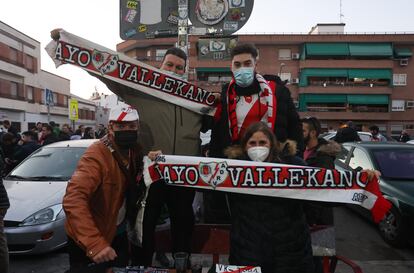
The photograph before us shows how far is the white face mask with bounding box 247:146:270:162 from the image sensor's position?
2.97m

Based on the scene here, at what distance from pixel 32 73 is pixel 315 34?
3330 centimetres

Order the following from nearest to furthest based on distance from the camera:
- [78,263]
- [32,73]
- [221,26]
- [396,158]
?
[78,263] → [221,26] → [396,158] → [32,73]

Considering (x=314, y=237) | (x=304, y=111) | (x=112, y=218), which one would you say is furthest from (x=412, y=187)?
(x=304, y=111)

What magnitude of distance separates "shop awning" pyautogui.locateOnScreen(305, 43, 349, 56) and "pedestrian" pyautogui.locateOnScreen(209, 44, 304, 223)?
44745 millimetres

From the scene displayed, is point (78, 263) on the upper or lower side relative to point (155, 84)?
lower

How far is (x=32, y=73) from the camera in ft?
151

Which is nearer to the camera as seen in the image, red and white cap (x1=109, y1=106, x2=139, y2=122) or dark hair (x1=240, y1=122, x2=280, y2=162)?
red and white cap (x1=109, y1=106, x2=139, y2=122)

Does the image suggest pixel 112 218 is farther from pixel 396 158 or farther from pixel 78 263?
pixel 396 158

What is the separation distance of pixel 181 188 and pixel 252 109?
893 millimetres

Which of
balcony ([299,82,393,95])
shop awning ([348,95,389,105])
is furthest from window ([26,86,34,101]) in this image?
shop awning ([348,95,389,105])

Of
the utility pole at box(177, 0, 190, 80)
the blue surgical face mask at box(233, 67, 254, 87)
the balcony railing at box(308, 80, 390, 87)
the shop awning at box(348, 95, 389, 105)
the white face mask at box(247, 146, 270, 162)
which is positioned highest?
the balcony railing at box(308, 80, 390, 87)

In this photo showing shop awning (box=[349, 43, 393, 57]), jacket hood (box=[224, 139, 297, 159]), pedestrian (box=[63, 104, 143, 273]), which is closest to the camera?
pedestrian (box=[63, 104, 143, 273])

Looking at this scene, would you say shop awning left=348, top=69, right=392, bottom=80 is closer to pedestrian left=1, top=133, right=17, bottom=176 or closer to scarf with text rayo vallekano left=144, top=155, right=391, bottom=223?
pedestrian left=1, top=133, right=17, bottom=176

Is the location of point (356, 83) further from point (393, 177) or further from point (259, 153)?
point (259, 153)
